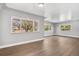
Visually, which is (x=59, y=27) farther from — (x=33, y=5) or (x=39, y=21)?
(x=33, y=5)

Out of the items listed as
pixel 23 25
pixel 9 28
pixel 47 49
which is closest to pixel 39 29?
pixel 23 25

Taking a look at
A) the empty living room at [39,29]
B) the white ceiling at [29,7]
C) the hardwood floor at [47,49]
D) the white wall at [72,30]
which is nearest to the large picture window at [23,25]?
the empty living room at [39,29]

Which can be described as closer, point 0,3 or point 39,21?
point 0,3

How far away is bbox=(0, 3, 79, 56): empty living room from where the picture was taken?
1.92 m

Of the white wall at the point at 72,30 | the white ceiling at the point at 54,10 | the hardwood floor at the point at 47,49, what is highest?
the white ceiling at the point at 54,10

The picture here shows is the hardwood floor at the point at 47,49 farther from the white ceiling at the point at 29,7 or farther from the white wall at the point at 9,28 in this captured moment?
the white ceiling at the point at 29,7

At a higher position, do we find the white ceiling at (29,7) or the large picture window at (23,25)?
the white ceiling at (29,7)

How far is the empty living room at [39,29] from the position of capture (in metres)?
1.92

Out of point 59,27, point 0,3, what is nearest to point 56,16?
point 59,27

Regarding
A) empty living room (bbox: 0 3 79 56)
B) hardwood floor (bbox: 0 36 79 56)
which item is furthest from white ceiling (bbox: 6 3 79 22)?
hardwood floor (bbox: 0 36 79 56)

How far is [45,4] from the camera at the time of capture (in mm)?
2012

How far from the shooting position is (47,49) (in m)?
1.98

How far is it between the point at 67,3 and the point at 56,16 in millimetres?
362

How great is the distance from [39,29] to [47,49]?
1.62 feet
